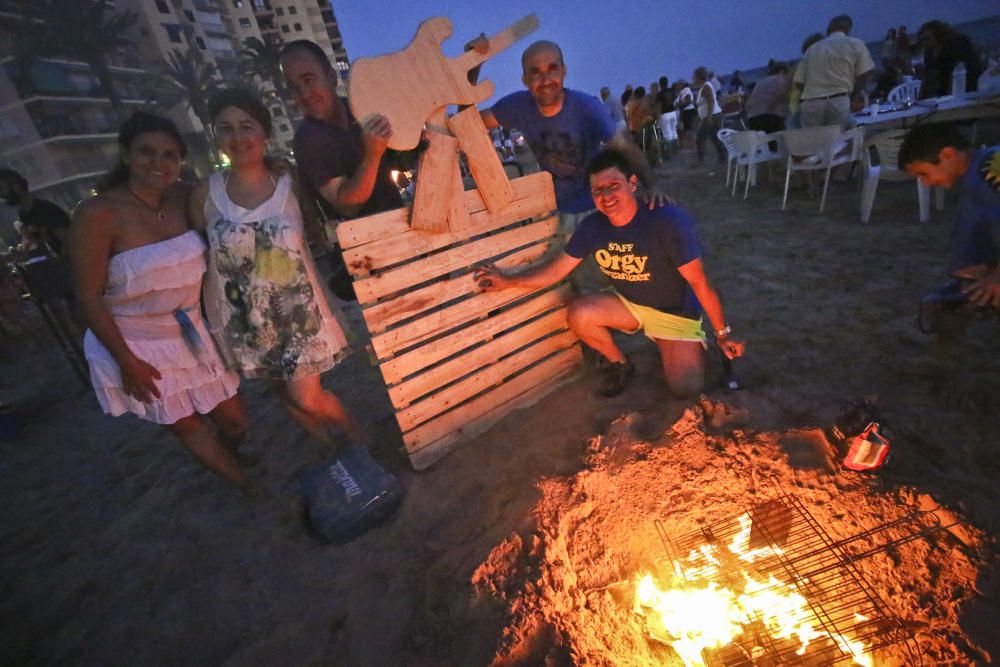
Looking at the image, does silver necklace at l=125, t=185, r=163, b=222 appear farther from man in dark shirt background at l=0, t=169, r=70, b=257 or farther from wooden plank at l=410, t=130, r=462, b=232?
man in dark shirt background at l=0, t=169, r=70, b=257

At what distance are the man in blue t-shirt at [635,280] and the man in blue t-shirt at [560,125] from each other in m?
0.23

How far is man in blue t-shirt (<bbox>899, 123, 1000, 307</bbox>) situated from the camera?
2.31m

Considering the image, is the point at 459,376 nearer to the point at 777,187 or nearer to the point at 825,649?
the point at 825,649

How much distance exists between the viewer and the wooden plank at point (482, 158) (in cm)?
269

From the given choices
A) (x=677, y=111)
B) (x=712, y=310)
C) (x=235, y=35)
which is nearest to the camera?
(x=712, y=310)

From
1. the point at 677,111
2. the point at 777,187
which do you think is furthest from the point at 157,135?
the point at 677,111

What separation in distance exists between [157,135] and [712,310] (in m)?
3.25

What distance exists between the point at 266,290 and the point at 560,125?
223cm

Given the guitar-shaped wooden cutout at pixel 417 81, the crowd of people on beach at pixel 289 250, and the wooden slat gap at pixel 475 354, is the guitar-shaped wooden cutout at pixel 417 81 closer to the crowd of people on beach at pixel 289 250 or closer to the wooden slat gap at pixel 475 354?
the crowd of people on beach at pixel 289 250

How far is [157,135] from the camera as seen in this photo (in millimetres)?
2324

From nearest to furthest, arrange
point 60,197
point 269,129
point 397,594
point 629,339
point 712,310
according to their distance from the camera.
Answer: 1. point 397,594
2. point 269,129
3. point 712,310
4. point 629,339
5. point 60,197

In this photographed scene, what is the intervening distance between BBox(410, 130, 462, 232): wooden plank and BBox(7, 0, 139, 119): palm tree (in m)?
35.3

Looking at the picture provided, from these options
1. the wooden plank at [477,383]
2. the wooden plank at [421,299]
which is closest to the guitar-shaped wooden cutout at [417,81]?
the wooden plank at [421,299]

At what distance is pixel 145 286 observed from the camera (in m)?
2.42
